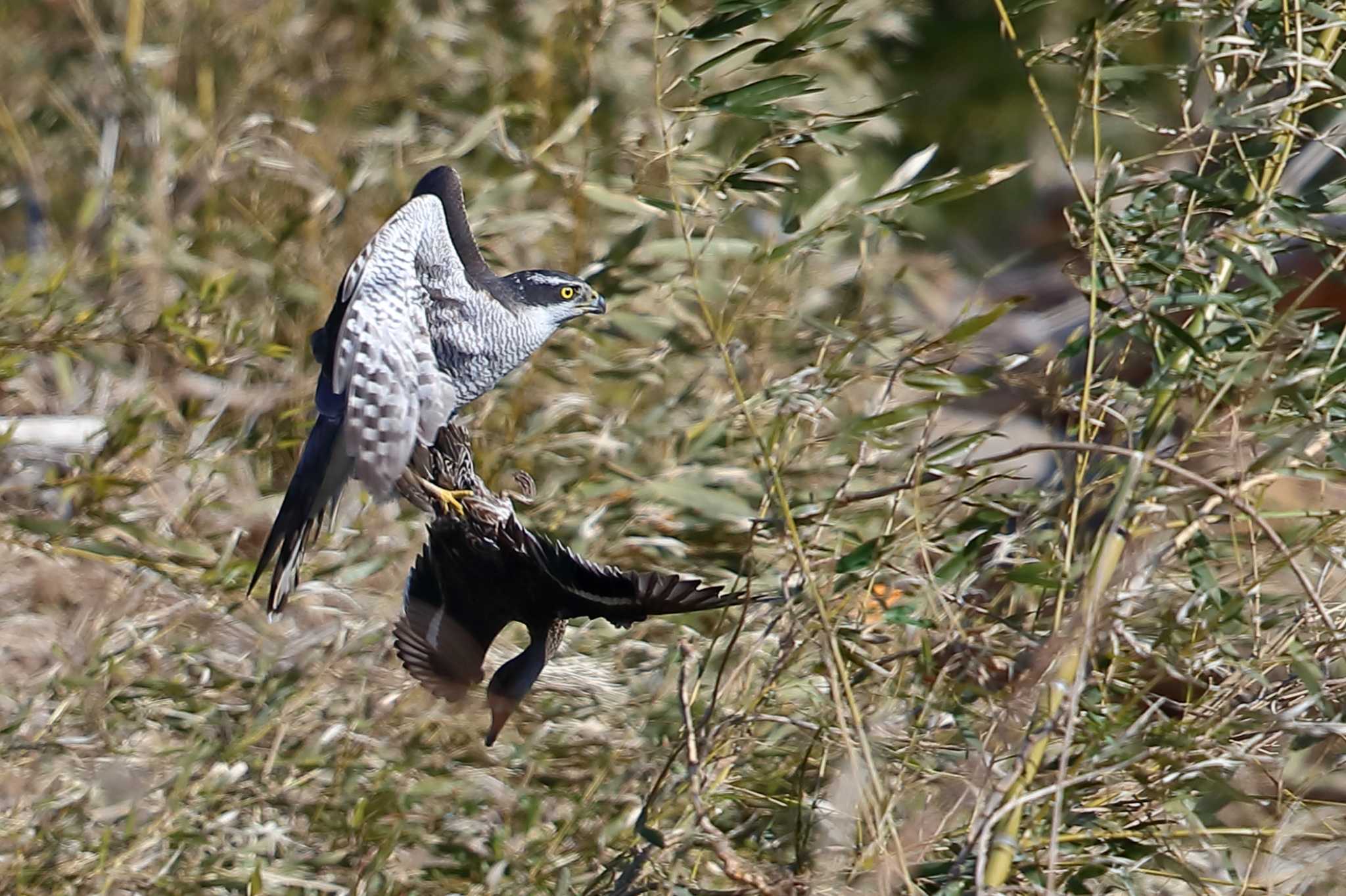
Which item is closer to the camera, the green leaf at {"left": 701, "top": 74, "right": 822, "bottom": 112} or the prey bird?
the prey bird

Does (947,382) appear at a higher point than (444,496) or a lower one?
lower

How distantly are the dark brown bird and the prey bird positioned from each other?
19mm

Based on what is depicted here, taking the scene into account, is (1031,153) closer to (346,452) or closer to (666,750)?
(666,750)

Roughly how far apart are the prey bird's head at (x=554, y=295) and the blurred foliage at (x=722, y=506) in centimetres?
11

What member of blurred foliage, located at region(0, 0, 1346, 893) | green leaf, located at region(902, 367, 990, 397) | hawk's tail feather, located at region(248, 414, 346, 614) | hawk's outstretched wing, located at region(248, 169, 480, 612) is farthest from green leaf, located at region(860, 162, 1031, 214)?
hawk's tail feather, located at region(248, 414, 346, 614)

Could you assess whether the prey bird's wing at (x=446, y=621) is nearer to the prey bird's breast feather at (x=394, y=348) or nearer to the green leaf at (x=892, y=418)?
the prey bird's breast feather at (x=394, y=348)

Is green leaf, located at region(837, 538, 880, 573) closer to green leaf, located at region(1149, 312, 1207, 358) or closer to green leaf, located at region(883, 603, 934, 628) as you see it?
green leaf, located at region(883, 603, 934, 628)

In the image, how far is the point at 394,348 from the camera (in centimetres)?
82

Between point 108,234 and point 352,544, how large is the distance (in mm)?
818

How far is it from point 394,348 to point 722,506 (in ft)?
1.78

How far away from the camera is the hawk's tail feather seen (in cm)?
82

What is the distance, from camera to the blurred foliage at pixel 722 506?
1016mm

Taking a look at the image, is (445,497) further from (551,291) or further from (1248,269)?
(1248,269)

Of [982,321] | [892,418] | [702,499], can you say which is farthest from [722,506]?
[982,321]
